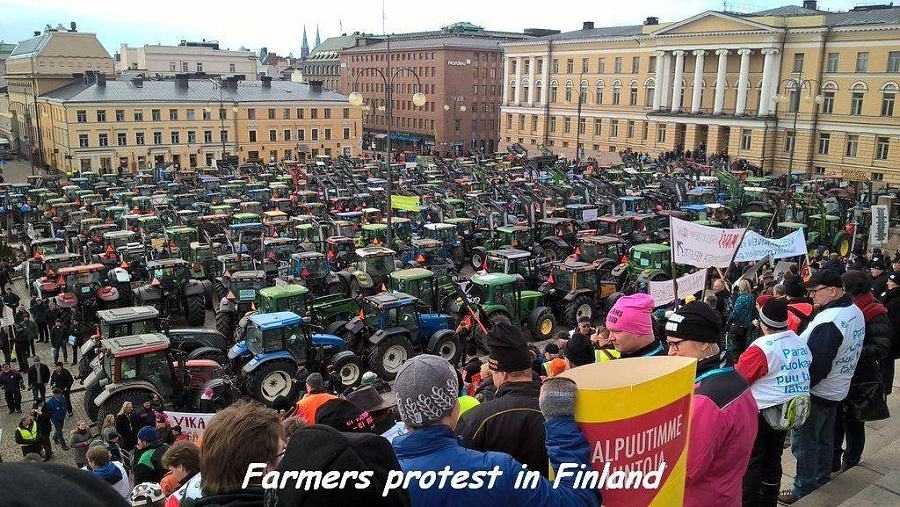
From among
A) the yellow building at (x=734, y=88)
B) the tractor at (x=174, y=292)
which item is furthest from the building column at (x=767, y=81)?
the tractor at (x=174, y=292)

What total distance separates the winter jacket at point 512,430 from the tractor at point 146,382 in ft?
30.8

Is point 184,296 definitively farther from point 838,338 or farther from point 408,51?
point 408,51

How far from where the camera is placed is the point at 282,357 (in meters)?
13.6

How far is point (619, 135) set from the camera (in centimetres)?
7256

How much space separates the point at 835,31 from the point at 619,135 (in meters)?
22.8

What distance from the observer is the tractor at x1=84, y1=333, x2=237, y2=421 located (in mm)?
12125

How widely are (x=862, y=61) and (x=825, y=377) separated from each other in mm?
56867

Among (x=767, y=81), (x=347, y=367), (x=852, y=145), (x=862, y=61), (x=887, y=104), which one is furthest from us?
(x=767, y=81)

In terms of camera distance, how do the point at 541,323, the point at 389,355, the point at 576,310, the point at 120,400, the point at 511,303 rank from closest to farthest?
the point at 120,400
the point at 389,355
the point at 511,303
the point at 541,323
the point at 576,310

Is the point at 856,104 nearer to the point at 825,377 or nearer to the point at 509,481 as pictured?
the point at 825,377

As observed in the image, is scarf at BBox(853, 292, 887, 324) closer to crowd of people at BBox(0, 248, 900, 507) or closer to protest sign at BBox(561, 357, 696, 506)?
crowd of people at BBox(0, 248, 900, 507)

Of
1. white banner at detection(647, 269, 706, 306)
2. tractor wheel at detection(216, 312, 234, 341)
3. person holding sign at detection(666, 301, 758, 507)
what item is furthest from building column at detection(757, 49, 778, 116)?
person holding sign at detection(666, 301, 758, 507)

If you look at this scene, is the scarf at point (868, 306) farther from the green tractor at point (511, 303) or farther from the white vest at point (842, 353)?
the green tractor at point (511, 303)

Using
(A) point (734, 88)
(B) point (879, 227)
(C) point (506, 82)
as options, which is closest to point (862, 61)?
(A) point (734, 88)
